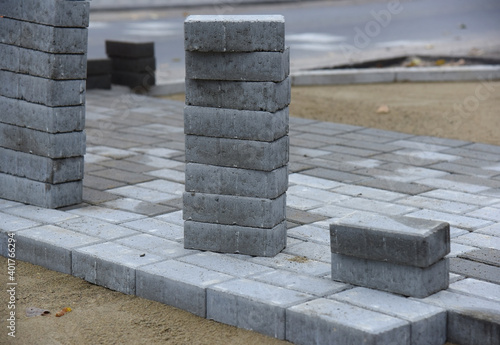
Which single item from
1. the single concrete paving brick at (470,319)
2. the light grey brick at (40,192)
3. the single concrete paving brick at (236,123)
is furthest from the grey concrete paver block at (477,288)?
the light grey brick at (40,192)

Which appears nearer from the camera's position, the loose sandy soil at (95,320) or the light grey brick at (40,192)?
the loose sandy soil at (95,320)

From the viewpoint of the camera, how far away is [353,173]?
26.0ft

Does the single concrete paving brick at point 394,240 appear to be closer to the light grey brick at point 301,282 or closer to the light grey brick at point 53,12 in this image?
the light grey brick at point 301,282

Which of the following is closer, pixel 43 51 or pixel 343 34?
pixel 43 51

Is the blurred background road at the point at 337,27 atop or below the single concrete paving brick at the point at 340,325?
atop

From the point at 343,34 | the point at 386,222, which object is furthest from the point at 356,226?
the point at 343,34

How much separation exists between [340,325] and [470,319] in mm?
728

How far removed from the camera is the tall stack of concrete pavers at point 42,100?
648 cm

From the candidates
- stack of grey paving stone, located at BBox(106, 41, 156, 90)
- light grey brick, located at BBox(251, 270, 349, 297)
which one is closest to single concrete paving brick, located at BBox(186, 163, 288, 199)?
light grey brick, located at BBox(251, 270, 349, 297)

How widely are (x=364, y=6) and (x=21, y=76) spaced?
21.7 metres

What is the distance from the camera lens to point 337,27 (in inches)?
835

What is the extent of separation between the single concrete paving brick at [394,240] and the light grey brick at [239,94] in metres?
0.94

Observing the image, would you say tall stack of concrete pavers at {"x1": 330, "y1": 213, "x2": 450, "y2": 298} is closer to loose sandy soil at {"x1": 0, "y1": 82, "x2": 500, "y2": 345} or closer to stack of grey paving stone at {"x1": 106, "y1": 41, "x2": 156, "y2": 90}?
loose sandy soil at {"x1": 0, "y1": 82, "x2": 500, "y2": 345}

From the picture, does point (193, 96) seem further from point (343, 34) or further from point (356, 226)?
point (343, 34)
